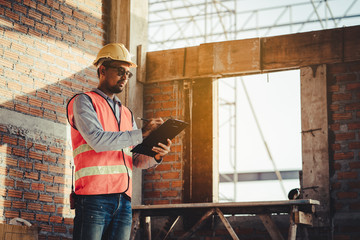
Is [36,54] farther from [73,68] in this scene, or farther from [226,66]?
[226,66]

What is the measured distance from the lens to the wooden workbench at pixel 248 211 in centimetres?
573

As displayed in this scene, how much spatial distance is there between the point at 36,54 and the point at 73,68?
0.59 meters

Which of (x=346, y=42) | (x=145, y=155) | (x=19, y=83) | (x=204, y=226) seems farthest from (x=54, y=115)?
(x=346, y=42)

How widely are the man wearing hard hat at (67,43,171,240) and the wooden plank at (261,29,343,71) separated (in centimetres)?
373

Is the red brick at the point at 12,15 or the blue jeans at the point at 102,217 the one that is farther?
the red brick at the point at 12,15

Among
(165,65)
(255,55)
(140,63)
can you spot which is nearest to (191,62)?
(165,65)

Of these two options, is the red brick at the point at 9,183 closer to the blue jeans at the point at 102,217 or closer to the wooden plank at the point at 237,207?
the wooden plank at the point at 237,207

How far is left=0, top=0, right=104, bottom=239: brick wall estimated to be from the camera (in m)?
5.82

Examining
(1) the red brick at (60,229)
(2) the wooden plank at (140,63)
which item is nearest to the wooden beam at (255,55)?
(2) the wooden plank at (140,63)

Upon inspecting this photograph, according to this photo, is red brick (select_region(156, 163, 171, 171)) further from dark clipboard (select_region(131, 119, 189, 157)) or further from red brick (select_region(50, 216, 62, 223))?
dark clipboard (select_region(131, 119, 189, 157))

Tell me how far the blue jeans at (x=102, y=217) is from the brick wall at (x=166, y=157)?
390 centimetres

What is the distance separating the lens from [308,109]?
683 cm

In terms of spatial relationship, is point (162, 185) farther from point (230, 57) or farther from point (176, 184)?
point (230, 57)

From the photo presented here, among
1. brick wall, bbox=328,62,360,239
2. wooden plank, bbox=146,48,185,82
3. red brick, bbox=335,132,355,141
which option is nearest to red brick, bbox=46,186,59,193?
wooden plank, bbox=146,48,185,82
